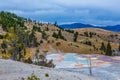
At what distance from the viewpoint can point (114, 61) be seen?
93.5 m

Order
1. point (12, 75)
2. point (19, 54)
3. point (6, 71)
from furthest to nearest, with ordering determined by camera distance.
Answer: point (19, 54)
point (6, 71)
point (12, 75)

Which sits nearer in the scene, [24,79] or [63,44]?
[24,79]

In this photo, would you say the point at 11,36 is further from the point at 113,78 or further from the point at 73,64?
the point at 113,78

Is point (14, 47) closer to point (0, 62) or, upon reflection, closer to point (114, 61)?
point (114, 61)

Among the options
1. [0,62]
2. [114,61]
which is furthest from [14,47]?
[0,62]

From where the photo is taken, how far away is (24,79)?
36719mm

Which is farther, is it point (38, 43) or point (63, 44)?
point (63, 44)

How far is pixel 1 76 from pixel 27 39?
460 feet

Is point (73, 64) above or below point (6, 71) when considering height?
below

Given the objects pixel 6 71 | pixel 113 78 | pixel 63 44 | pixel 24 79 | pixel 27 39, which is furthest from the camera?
pixel 63 44

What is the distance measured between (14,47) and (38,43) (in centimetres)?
9313

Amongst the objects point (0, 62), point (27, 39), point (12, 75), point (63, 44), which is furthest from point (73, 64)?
point (63, 44)

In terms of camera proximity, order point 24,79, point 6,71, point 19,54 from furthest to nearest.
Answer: point 19,54 → point 6,71 → point 24,79

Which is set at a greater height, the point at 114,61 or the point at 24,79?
the point at 24,79
